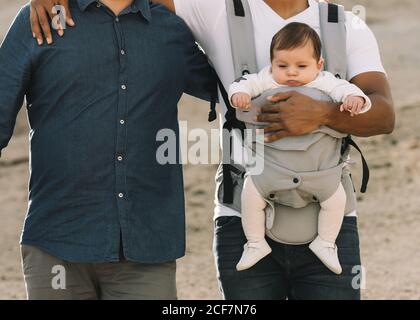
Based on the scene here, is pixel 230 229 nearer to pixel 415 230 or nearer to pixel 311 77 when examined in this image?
pixel 311 77

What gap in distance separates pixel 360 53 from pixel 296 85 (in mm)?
277

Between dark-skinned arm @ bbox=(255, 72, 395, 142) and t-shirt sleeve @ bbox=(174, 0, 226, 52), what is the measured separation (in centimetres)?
40

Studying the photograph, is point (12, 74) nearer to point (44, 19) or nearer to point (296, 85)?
point (44, 19)

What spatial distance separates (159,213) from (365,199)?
5861 millimetres

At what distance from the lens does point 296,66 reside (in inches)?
149

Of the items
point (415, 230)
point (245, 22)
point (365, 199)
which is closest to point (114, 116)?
point (245, 22)

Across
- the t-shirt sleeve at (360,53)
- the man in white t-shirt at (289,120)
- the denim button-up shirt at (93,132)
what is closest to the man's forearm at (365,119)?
the man in white t-shirt at (289,120)

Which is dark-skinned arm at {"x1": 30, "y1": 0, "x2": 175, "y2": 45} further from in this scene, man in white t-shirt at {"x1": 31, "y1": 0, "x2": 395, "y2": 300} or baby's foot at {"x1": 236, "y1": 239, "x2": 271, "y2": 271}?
baby's foot at {"x1": 236, "y1": 239, "x2": 271, "y2": 271}

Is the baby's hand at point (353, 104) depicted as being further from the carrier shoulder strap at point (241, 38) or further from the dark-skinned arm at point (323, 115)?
the carrier shoulder strap at point (241, 38)

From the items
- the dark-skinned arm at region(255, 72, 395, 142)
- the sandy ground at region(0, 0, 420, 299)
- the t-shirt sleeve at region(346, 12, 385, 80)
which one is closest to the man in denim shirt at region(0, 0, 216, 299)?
the dark-skinned arm at region(255, 72, 395, 142)

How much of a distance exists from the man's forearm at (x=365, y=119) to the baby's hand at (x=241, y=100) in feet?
0.85

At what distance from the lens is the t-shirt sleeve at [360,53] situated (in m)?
3.93

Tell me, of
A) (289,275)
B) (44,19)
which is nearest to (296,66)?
(289,275)

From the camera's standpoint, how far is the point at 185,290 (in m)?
7.49
